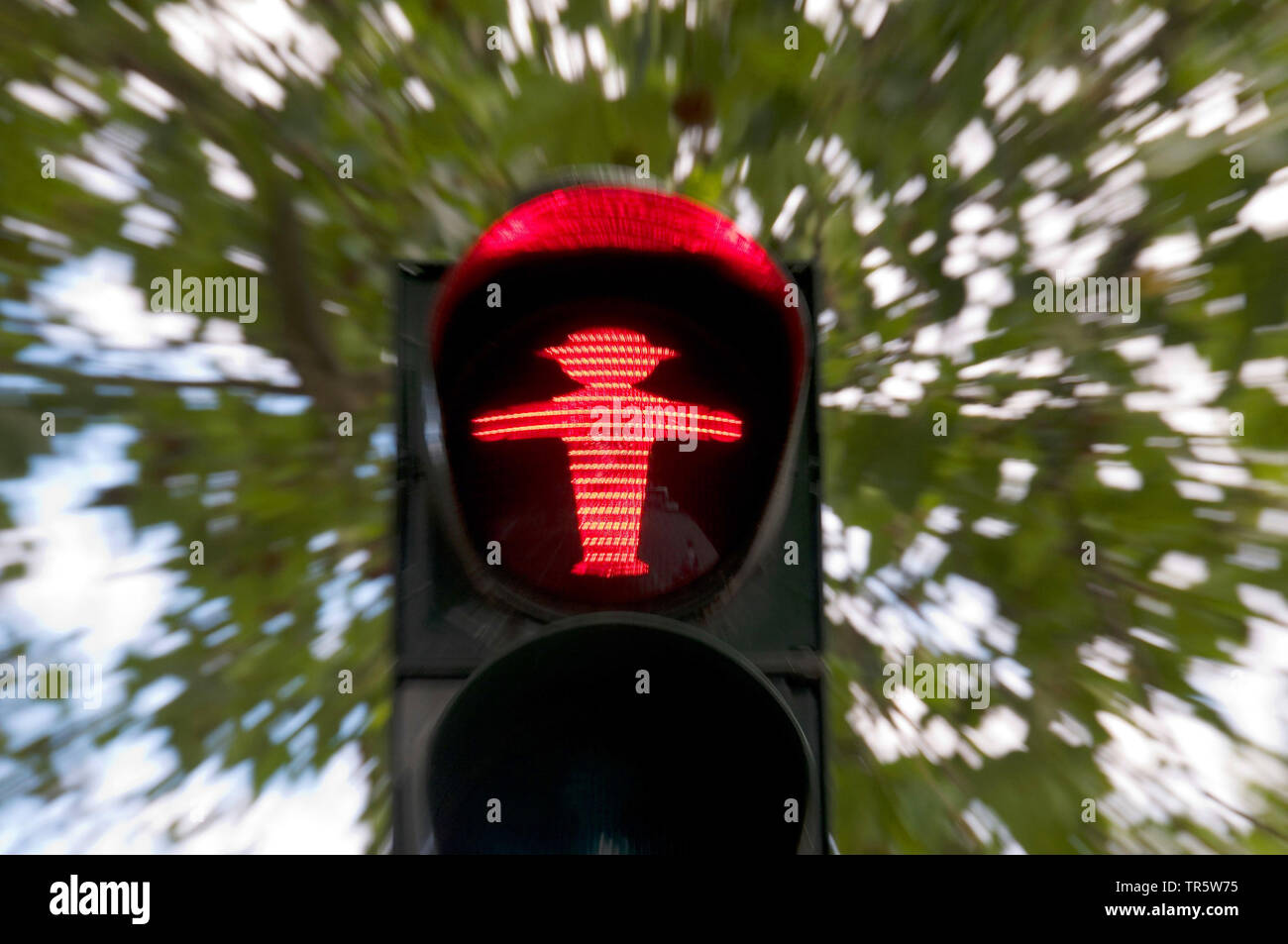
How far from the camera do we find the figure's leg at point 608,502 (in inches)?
45.0

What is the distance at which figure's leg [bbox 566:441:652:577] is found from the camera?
45.0 inches

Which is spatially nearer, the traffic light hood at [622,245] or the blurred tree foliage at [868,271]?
the traffic light hood at [622,245]

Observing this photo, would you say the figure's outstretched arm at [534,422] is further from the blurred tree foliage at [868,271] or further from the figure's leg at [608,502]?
the blurred tree foliage at [868,271]

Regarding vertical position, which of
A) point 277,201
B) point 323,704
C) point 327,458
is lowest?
point 323,704

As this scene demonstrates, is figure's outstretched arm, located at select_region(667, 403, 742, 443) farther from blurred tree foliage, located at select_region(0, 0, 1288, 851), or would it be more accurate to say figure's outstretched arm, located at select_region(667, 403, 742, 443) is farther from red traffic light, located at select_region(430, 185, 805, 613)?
blurred tree foliage, located at select_region(0, 0, 1288, 851)

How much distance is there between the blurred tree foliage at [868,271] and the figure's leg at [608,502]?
1.58 meters

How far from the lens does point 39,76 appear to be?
2.39 meters

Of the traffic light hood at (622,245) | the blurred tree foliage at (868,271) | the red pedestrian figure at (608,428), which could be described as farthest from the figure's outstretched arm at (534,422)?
the blurred tree foliage at (868,271)

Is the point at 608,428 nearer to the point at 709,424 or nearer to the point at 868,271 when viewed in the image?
the point at 709,424

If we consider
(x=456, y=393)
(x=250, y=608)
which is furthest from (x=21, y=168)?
(x=456, y=393)

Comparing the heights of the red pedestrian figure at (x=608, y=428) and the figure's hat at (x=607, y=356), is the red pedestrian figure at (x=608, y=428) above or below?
below

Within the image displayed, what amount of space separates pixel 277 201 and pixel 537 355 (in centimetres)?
192
